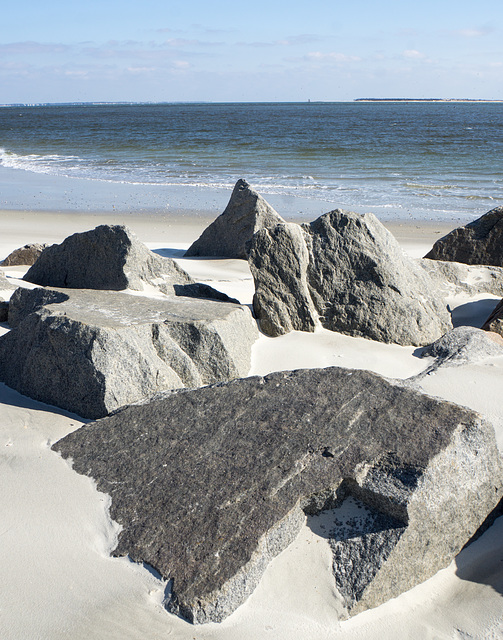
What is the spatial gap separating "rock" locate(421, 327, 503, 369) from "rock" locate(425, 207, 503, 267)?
255cm

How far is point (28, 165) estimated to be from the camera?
21328 mm

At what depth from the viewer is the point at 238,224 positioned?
7863 mm

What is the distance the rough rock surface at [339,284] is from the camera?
445cm

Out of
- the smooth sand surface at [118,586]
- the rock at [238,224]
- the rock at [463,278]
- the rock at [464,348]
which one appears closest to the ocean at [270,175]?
the rock at [238,224]

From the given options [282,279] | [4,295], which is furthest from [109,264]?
[282,279]

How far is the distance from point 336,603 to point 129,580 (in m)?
0.71

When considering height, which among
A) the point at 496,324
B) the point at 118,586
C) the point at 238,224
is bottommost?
the point at 118,586

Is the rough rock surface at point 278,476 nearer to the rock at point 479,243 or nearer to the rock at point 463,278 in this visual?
the rock at point 463,278

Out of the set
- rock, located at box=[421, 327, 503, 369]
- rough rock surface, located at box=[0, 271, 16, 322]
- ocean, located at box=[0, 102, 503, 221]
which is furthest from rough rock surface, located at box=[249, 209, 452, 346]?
ocean, located at box=[0, 102, 503, 221]

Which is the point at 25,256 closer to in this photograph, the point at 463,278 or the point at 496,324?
the point at 463,278

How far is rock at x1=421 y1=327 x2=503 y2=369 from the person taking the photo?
3.93 m

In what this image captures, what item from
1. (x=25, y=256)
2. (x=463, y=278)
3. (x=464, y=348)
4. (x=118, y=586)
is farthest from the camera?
(x=25, y=256)

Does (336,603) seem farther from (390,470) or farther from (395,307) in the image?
(395,307)

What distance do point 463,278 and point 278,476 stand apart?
4202 mm
